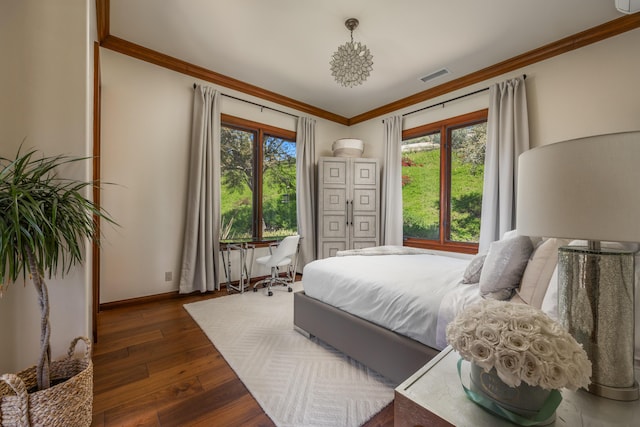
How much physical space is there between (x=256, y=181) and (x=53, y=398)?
10.9 feet

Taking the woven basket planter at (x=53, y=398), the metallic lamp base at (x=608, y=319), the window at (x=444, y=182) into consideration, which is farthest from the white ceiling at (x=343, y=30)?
the woven basket planter at (x=53, y=398)

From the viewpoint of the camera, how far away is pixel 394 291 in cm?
174

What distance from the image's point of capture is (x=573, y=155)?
0.69m

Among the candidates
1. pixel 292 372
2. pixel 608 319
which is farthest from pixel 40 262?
pixel 608 319

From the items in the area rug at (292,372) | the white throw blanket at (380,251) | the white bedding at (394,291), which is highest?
the white throw blanket at (380,251)

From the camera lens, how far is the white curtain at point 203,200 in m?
3.35

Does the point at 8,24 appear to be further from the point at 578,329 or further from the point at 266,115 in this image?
the point at 266,115

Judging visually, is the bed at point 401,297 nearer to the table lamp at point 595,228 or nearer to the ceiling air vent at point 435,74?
the table lamp at point 595,228

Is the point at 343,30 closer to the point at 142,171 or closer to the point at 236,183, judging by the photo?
the point at 236,183

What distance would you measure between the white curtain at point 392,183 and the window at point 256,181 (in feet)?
5.00

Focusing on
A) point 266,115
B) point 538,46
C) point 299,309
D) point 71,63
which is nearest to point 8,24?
point 71,63

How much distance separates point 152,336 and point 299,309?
50.9 inches

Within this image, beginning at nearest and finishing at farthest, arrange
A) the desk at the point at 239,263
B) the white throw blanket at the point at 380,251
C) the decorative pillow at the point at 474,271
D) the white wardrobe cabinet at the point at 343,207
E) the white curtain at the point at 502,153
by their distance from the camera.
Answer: the decorative pillow at the point at 474,271 < the white throw blanket at the point at 380,251 < the white curtain at the point at 502,153 < the desk at the point at 239,263 < the white wardrobe cabinet at the point at 343,207

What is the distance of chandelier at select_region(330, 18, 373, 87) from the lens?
2463 mm
